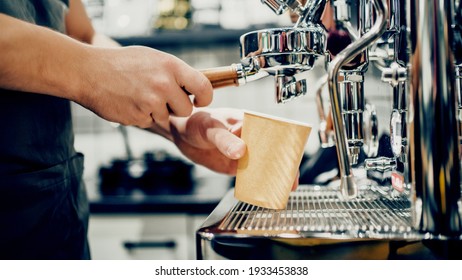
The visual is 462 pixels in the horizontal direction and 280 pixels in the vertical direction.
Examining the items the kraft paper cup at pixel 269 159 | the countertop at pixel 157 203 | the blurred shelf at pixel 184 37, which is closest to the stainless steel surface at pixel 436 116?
the kraft paper cup at pixel 269 159

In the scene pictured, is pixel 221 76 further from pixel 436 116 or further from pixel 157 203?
pixel 157 203

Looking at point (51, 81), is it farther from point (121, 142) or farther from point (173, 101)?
point (121, 142)

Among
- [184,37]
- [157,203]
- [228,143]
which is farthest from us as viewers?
[184,37]

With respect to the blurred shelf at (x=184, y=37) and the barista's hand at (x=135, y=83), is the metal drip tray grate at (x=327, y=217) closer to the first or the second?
the barista's hand at (x=135, y=83)

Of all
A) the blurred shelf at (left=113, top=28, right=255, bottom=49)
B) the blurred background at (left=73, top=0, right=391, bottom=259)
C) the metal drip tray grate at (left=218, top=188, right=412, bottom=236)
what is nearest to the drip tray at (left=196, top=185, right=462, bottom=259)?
the metal drip tray grate at (left=218, top=188, right=412, bottom=236)

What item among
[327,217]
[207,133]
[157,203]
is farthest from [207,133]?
[157,203]

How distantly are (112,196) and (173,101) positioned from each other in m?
0.90

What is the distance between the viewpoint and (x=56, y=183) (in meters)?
0.61

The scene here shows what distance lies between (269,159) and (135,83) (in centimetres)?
17

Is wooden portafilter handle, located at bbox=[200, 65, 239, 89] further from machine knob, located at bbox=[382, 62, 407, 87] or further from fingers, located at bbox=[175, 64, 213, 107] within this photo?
machine knob, located at bbox=[382, 62, 407, 87]

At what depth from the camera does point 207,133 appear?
1.89 feet

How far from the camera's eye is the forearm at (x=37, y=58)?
43 cm

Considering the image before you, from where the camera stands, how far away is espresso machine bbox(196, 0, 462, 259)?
0.36 meters
